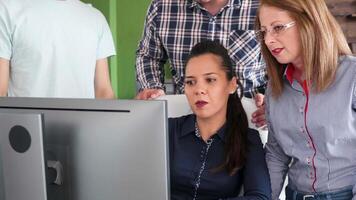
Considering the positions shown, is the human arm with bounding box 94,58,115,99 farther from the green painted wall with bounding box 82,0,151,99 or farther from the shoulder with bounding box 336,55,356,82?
the green painted wall with bounding box 82,0,151,99

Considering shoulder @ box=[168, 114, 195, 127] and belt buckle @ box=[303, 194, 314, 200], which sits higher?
shoulder @ box=[168, 114, 195, 127]

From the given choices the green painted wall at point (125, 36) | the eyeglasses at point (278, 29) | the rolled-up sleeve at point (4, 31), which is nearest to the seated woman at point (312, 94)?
the eyeglasses at point (278, 29)

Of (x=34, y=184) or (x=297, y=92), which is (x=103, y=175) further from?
(x=297, y=92)

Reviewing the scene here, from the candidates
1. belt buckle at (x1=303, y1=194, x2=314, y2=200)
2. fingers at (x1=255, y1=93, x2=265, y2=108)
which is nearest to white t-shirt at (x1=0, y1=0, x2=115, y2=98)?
fingers at (x1=255, y1=93, x2=265, y2=108)

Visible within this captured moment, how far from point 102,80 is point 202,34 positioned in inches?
20.2

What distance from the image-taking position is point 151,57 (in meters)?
2.04

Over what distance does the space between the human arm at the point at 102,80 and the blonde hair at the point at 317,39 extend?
861 mm

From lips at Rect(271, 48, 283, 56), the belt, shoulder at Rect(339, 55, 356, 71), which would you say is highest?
lips at Rect(271, 48, 283, 56)

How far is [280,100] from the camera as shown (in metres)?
1.35

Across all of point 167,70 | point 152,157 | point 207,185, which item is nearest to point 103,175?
point 152,157

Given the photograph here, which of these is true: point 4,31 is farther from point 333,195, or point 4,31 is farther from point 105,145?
point 333,195

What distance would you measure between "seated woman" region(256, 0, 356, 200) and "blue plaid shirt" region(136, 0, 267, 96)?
20.2 inches

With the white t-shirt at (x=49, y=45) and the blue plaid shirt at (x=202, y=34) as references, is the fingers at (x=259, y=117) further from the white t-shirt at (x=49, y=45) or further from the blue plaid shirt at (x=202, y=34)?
the white t-shirt at (x=49, y=45)

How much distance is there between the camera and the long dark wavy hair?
1.36m
